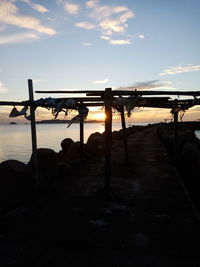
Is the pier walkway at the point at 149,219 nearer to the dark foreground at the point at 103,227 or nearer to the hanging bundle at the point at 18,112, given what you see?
the dark foreground at the point at 103,227

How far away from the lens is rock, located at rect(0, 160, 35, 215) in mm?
7449

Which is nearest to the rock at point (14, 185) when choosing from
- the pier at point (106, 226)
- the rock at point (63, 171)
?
the pier at point (106, 226)

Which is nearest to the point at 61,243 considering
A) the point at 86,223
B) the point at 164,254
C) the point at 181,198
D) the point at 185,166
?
the point at 86,223

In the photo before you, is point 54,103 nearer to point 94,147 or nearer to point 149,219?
point 149,219

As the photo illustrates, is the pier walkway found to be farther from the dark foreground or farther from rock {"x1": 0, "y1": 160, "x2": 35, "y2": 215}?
rock {"x1": 0, "y1": 160, "x2": 35, "y2": 215}

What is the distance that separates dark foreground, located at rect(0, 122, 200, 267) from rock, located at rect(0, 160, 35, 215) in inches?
A: 13.6

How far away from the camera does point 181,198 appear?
7891 mm

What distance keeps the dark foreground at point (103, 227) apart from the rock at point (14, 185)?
1.13ft

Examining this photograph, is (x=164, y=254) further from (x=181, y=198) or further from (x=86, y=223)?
(x=181, y=198)

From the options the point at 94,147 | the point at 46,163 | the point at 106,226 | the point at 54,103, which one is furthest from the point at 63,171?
the point at 94,147

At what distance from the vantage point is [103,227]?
19.4 feet

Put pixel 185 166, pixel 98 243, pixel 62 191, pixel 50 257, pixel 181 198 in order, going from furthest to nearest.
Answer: pixel 185 166
pixel 62 191
pixel 181 198
pixel 98 243
pixel 50 257

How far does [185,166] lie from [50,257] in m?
10.1

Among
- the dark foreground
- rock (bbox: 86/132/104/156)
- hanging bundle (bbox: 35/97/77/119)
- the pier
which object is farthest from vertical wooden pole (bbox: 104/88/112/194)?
rock (bbox: 86/132/104/156)
